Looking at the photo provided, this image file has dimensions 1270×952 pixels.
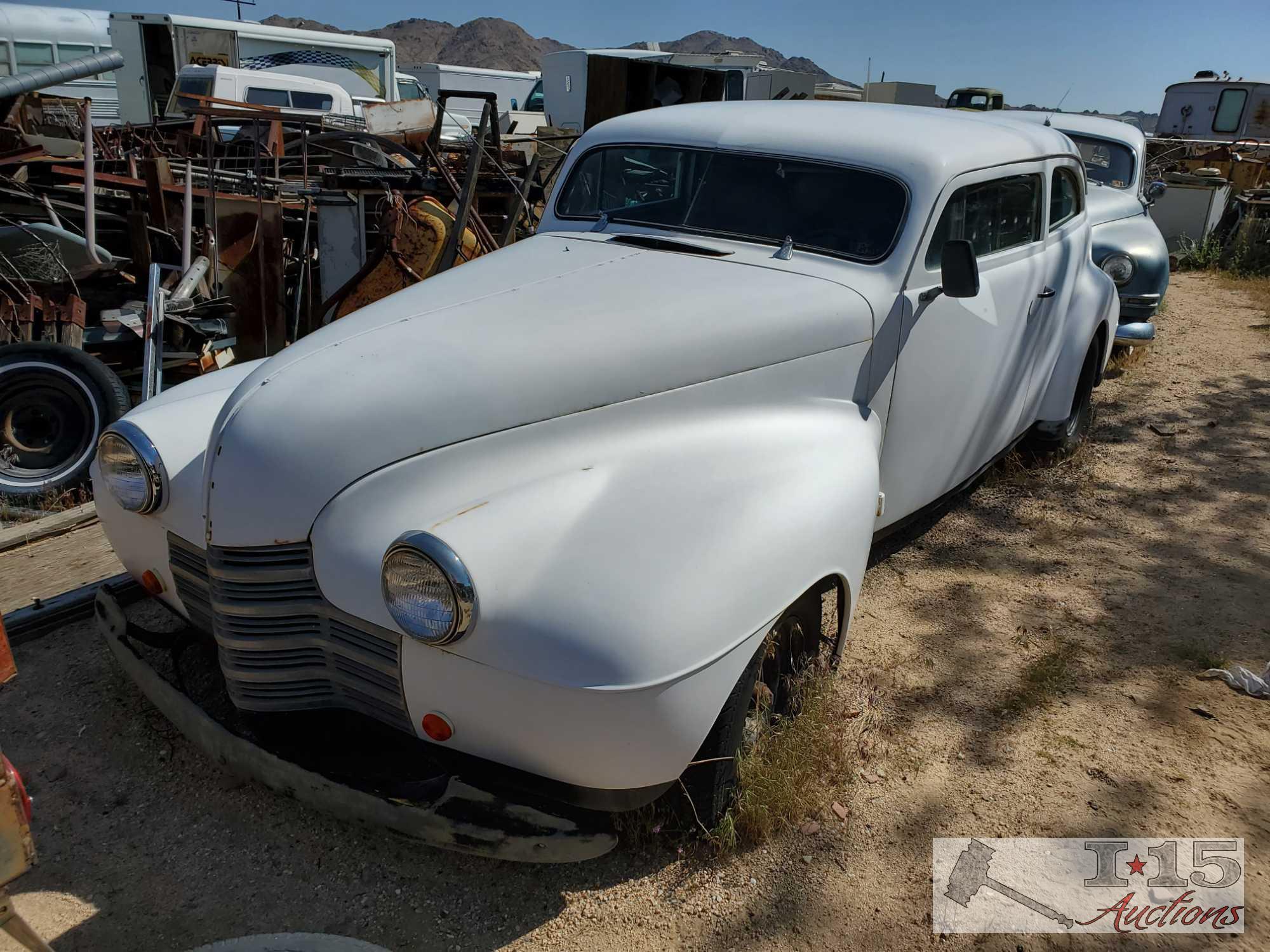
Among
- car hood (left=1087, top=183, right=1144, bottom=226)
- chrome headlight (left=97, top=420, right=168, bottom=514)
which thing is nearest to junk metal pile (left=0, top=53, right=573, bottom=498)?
chrome headlight (left=97, top=420, right=168, bottom=514)

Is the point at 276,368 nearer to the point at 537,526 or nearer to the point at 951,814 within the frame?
the point at 537,526

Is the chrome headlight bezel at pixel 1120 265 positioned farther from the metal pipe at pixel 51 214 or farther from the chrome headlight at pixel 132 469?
the metal pipe at pixel 51 214

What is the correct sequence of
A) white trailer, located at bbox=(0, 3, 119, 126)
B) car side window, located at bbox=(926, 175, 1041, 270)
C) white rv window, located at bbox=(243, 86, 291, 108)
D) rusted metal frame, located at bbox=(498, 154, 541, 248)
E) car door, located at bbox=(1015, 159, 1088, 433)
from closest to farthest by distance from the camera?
car side window, located at bbox=(926, 175, 1041, 270) → car door, located at bbox=(1015, 159, 1088, 433) → rusted metal frame, located at bbox=(498, 154, 541, 248) → white rv window, located at bbox=(243, 86, 291, 108) → white trailer, located at bbox=(0, 3, 119, 126)

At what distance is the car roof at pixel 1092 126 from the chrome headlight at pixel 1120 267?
5.50 feet

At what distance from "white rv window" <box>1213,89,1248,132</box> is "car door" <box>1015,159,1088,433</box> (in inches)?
831

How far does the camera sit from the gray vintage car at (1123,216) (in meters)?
6.77

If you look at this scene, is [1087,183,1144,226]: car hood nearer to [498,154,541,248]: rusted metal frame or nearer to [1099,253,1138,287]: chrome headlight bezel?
[1099,253,1138,287]: chrome headlight bezel

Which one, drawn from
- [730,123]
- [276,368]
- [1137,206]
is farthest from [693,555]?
[1137,206]

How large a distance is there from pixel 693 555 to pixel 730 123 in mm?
2116

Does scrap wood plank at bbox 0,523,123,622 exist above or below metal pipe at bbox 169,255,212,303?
below

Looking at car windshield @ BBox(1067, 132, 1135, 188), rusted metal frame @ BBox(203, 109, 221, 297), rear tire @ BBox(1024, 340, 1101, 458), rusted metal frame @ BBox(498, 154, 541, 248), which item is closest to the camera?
rear tire @ BBox(1024, 340, 1101, 458)

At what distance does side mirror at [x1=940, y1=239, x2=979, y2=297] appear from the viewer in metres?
3.15

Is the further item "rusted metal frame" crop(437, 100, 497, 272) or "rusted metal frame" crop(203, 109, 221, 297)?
"rusted metal frame" crop(203, 109, 221, 297)

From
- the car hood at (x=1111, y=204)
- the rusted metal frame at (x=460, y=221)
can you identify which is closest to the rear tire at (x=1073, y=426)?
the car hood at (x=1111, y=204)
